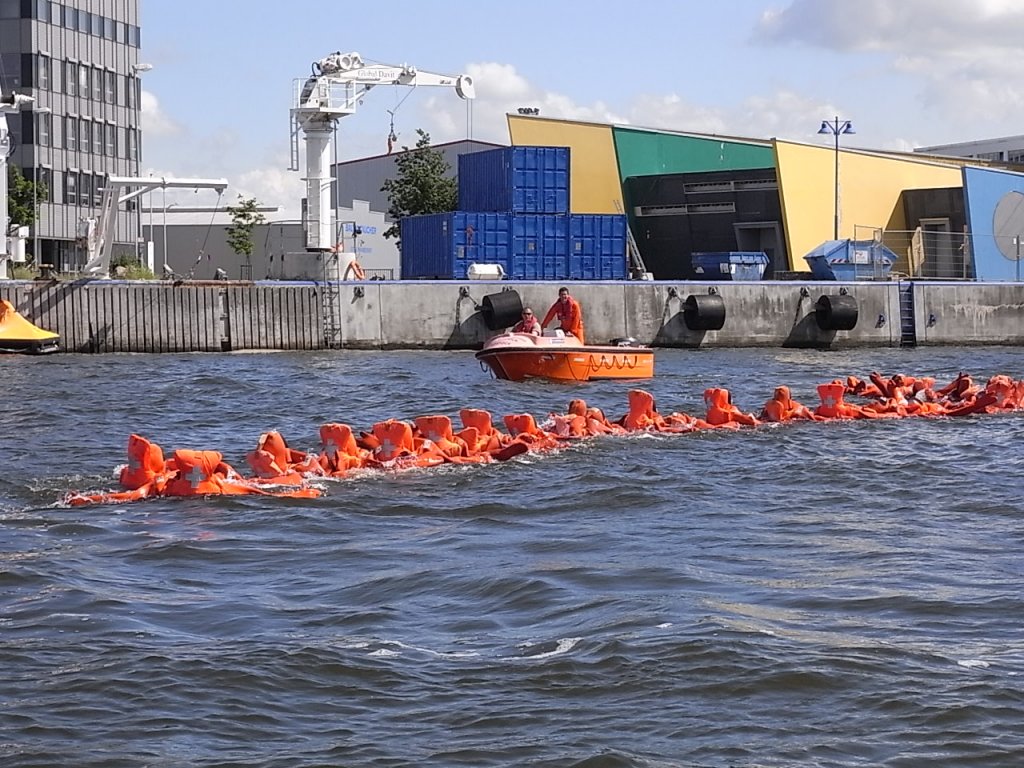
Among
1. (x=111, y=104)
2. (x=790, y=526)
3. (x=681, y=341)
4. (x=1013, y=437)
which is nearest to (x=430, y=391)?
(x=1013, y=437)

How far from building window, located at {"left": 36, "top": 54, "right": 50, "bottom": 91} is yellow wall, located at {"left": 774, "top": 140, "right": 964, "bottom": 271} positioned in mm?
33460

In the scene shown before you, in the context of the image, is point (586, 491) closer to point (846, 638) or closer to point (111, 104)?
point (846, 638)

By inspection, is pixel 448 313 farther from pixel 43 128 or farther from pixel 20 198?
pixel 43 128

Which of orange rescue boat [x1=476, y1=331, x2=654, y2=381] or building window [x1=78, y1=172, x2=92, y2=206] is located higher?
building window [x1=78, y1=172, x2=92, y2=206]

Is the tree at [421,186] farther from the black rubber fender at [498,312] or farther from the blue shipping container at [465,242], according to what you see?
the black rubber fender at [498,312]

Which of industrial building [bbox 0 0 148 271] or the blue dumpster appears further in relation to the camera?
industrial building [bbox 0 0 148 271]

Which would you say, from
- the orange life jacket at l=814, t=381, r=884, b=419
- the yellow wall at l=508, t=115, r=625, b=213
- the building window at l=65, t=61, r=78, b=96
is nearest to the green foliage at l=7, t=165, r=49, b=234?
the building window at l=65, t=61, r=78, b=96

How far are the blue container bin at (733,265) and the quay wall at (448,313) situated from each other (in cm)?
674

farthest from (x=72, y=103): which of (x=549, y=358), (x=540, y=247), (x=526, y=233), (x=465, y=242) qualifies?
(x=549, y=358)

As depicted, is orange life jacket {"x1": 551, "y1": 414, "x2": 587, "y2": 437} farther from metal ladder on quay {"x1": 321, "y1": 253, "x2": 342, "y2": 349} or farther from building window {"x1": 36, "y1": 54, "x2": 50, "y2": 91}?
building window {"x1": 36, "y1": 54, "x2": 50, "y2": 91}

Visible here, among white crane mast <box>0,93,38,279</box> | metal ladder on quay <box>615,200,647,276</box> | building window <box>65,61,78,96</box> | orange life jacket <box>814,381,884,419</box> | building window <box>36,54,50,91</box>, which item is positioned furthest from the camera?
building window <box>65,61,78,96</box>

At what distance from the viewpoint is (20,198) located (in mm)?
63469

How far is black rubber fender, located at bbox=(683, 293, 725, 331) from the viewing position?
129 feet

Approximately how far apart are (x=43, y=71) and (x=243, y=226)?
1178cm
